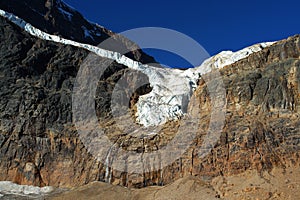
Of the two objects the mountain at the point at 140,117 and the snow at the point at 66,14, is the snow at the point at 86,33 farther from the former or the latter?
the mountain at the point at 140,117

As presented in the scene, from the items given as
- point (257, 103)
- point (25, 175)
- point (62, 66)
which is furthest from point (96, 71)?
point (257, 103)

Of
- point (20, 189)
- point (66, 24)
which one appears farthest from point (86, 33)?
point (20, 189)

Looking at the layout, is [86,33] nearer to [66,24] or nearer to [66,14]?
[66,24]

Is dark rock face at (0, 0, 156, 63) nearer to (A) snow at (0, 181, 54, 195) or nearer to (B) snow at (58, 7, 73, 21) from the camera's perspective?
(B) snow at (58, 7, 73, 21)

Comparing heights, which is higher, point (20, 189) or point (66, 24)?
point (66, 24)

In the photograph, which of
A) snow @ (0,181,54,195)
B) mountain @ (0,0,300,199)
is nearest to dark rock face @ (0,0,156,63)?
mountain @ (0,0,300,199)

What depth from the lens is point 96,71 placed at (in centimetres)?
5116

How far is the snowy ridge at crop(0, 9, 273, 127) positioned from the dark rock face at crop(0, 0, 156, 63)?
1605 cm

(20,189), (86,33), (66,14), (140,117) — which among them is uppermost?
(66,14)

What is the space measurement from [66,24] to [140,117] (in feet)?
156

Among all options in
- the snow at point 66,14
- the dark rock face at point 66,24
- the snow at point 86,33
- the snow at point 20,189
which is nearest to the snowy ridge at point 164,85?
the snow at point 20,189

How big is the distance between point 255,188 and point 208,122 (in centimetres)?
1046

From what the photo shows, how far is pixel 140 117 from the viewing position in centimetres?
4706

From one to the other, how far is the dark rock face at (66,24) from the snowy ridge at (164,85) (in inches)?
632
